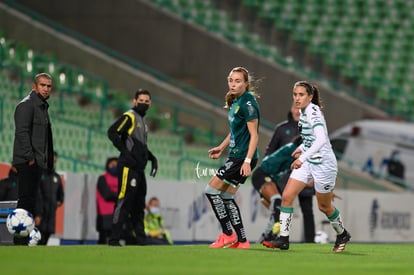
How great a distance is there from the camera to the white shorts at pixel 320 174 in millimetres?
13438

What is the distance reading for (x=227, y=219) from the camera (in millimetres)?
14008

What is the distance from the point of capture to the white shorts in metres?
13.4

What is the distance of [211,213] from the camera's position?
22.3m

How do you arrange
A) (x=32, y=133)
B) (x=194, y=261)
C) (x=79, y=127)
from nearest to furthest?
(x=194, y=261) < (x=32, y=133) < (x=79, y=127)

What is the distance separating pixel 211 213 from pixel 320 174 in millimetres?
8995

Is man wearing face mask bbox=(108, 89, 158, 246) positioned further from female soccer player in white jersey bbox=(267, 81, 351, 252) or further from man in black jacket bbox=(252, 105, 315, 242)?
female soccer player in white jersey bbox=(267, 81, 351, 252)

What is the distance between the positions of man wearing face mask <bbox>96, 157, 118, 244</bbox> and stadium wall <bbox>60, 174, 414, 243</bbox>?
388 mm

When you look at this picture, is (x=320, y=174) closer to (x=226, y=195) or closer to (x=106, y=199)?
(x=226, y=195)

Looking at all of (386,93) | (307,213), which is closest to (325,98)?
(386,93)

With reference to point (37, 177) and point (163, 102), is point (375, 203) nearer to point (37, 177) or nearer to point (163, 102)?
point (163, 102)

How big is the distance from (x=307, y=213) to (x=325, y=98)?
12.5m

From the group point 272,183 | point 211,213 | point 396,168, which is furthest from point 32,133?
point 396,168

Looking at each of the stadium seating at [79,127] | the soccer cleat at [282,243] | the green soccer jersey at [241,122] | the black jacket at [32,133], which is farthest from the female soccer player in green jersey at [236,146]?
the stadium seating at [79,127]

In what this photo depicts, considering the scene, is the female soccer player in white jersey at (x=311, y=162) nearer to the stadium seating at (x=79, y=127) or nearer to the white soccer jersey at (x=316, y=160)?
the white soccer jersey at (x=316, y=160)
